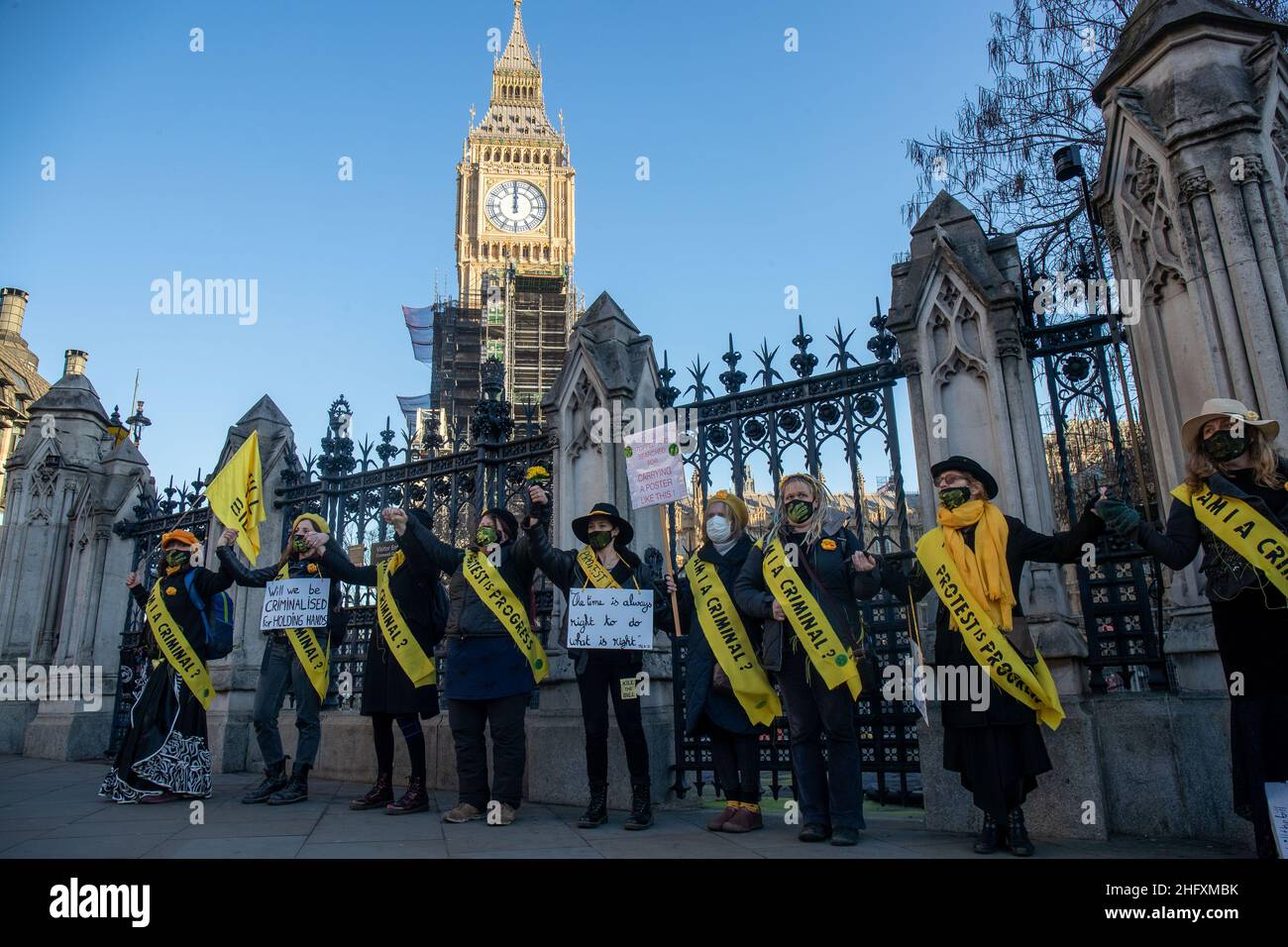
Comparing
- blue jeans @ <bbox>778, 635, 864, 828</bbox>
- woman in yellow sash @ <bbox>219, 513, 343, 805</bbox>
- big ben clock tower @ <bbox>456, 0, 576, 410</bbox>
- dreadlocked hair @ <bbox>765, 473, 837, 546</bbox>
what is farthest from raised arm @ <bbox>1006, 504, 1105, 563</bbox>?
big ben clock tower @ <bbox>456, 0, 576, 410</bbox>

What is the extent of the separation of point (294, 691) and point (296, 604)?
0.66 metres

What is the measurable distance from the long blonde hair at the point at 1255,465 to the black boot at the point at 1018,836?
1898 mm

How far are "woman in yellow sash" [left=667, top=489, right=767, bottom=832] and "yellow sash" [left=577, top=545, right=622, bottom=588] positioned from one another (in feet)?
1.30

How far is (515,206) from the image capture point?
76.1 m

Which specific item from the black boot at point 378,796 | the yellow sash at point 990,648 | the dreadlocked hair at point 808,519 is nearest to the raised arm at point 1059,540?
the yellow sash at point 990,648

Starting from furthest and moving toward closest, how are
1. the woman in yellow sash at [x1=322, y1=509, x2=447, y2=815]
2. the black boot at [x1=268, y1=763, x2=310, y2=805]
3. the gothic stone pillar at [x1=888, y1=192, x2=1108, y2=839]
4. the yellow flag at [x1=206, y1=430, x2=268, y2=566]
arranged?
the yellow flag at [x1=206, y1=430, x2=268, y2=566] → the black boot at [x1=268, y1=763, x2=310, y2=805] → the woman in yellow sash at [x1=322, y1=509, x2=447, y2=815] → the gothic stone pillar at [x1=888, y1=192, x2=1108, y2=839]

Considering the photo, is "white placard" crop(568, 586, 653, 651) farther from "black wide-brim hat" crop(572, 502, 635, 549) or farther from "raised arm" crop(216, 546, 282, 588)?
"raised arm" crop(216, 546, 282, 588)

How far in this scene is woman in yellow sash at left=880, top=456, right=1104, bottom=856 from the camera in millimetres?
4391

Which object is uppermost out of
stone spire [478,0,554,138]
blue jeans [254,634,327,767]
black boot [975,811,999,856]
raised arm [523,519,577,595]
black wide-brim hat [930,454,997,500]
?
stone spire [478,0,554,138]

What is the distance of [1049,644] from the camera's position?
525cm

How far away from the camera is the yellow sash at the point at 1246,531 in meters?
3.73

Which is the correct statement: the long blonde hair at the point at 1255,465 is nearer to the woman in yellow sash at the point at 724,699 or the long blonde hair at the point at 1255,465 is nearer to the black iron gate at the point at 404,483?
the woman in yellow sash at the point at 724,699

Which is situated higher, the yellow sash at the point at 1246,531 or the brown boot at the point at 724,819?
the yellow sash at the point at 1246,531
